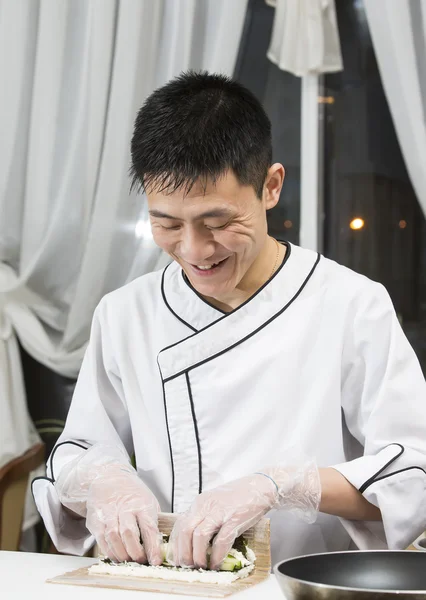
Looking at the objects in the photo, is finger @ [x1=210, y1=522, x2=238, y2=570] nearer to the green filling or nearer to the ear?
the green filling

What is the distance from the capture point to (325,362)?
1385 mm

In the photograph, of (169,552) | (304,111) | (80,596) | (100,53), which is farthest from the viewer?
(304,111)

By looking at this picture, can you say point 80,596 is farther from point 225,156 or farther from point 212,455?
point 225,156

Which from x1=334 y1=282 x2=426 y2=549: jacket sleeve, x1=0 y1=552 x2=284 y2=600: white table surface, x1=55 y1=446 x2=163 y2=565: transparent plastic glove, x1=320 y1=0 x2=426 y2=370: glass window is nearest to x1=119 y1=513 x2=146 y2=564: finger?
x1=55 y1=446 x2=163 y2=565: transparent plastic glove

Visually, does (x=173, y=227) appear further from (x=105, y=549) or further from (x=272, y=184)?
(x=105, y=549)

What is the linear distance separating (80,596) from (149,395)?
18.6 inches

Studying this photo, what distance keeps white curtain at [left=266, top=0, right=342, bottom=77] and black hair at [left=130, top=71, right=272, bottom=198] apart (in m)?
1.78

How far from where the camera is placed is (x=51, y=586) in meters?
1.11

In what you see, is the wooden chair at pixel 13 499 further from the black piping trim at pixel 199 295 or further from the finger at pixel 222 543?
the finger at pixel 222 543

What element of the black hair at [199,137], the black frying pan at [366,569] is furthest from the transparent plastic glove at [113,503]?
the black hair at [199,137]

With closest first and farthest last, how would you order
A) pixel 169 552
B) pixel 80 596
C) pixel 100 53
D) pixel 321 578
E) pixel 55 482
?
pixel 321 578 → pixel 80 596 → pixel 169 552 → pixel 55 482 → pixel 100 53

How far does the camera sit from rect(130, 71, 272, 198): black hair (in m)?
1.23

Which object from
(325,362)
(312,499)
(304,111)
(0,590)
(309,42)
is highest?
(309,42)

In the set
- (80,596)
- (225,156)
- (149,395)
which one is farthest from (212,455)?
(225,156)
